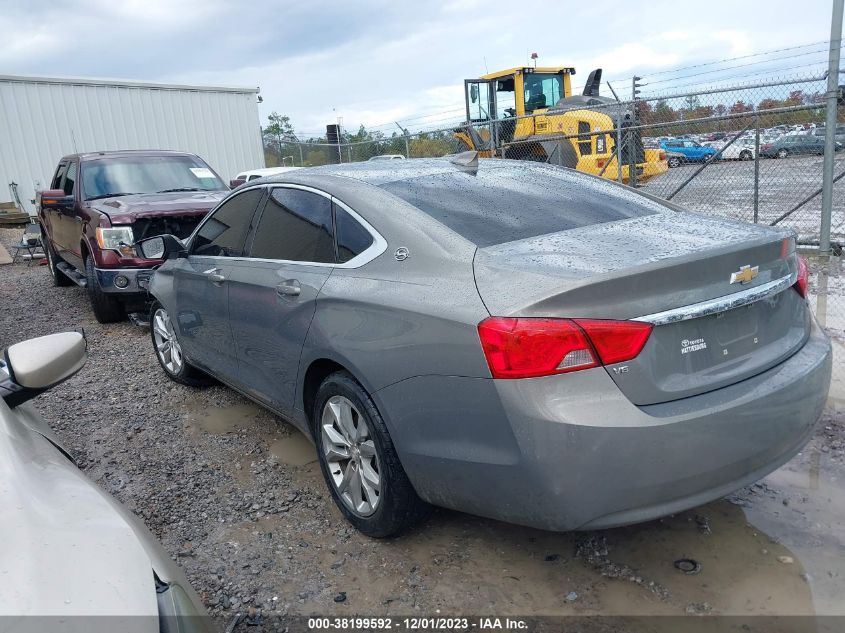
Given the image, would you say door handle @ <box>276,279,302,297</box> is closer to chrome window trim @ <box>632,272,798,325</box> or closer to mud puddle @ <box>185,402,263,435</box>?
mud puddle @ <box>185,402,263,435</box>

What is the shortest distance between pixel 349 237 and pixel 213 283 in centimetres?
136

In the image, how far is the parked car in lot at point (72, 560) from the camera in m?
1.29

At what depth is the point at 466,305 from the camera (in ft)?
7.71

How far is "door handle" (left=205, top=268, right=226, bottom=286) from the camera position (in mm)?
3922

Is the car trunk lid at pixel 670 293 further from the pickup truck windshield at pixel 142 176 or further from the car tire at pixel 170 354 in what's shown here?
the pickup truck windshield at pixel 142 176

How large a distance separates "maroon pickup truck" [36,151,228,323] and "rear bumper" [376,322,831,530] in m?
5.31

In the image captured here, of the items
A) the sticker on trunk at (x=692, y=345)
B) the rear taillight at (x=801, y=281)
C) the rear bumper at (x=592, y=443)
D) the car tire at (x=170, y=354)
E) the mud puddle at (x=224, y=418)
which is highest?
the rear taillight at (x=801, y=281)

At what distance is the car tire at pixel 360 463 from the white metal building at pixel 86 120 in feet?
49.9

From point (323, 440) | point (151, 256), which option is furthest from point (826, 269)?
point (151, 256)

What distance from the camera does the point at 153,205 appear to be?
709 cm

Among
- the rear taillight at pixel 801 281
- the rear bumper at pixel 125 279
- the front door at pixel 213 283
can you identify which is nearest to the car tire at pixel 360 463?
→ the front door at pixel 213 283

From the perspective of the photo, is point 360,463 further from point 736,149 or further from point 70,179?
point 736,149

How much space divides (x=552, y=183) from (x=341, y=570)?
81.2 inches

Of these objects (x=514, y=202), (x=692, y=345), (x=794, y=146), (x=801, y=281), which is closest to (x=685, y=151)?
(x=794, y=146)
